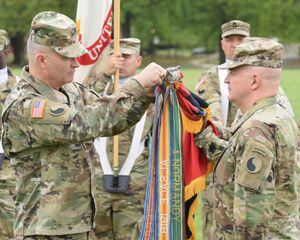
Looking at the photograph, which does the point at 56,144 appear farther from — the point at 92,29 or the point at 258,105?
the point at 92,29

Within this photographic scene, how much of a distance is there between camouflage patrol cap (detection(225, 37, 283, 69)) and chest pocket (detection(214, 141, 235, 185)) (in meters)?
0.49

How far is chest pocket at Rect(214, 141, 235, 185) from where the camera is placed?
4.34 metres

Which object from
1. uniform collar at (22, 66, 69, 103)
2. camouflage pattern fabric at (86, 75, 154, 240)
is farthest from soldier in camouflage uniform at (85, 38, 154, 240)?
uniform collar at (22, 66, 69, 103)

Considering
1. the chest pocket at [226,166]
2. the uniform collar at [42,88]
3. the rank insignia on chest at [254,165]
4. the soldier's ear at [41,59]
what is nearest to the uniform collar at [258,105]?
the chest pocket at [226,166]

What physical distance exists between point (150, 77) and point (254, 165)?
785 mm

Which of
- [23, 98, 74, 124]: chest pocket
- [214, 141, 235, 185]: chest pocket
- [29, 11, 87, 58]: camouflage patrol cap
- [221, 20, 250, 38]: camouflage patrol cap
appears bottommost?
[214, 141, 235, 185]: chest pocket

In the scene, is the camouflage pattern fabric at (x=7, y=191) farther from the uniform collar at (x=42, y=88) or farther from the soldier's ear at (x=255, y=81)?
the soldier's ear at (x=255, y=81)

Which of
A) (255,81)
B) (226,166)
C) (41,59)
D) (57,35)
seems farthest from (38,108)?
(255,81)

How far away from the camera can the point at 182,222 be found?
4867 mm

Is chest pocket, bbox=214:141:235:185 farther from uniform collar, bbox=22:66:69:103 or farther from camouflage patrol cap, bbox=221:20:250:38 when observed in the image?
camouflage patrol cap, bbox=221:20:250:38

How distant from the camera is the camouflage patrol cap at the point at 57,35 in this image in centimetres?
447

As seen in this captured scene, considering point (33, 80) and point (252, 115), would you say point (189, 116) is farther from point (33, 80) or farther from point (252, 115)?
point (33, 80)

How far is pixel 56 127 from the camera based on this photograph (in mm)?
4352

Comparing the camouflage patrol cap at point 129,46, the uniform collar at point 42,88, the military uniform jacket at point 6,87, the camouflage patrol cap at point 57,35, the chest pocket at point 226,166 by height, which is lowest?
the chest pocket at point 226,166
